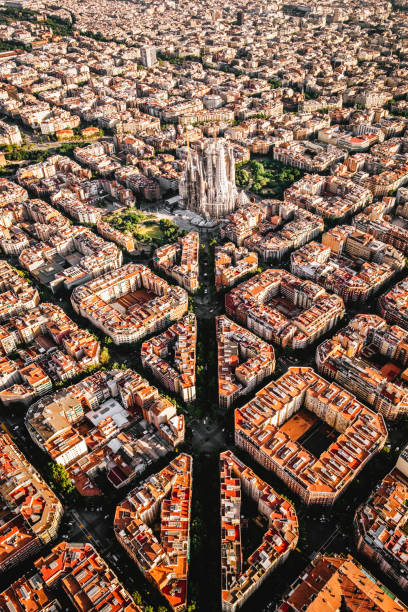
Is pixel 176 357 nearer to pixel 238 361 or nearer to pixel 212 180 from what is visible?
pixel 238 361

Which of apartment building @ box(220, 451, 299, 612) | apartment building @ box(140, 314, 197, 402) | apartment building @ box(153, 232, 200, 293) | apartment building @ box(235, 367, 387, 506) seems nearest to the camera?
apartment building @ box(220, 451, 299, 612)

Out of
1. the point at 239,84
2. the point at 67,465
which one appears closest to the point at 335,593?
the point at 67,465

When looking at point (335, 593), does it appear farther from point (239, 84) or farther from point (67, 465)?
point (239, 84)

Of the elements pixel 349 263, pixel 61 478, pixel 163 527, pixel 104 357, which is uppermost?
pixel 349 263

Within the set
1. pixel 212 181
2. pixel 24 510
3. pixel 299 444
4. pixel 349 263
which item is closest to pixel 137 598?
pixel 24 510

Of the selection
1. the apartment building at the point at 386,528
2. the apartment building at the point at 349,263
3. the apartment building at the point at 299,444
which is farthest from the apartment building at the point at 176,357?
the apartment building at the point at 386,528

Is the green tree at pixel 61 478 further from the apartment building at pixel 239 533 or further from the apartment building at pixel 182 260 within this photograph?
the apartment building at pixel 182 260

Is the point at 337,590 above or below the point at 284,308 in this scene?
below

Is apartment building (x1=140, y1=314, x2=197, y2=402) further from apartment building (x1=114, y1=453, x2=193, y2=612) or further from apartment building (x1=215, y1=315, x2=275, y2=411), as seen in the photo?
apartment building (x1=114, y1=453, x2=193, y2=612)

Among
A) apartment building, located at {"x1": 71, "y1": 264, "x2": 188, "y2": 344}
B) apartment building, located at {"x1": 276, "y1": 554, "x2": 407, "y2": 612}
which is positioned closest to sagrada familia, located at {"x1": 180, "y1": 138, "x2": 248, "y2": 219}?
apartment building, located at {"x1": 71, "y1": 264, "x2": 188, "y2": 344}

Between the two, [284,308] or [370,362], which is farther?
[284,308]

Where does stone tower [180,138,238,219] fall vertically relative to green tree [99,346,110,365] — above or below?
above
